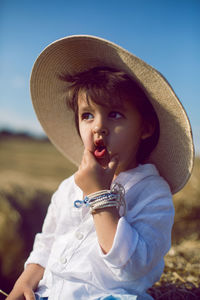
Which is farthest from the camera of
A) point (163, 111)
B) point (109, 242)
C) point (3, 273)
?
point (3, 273)

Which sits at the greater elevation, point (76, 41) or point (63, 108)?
point (76, 41)

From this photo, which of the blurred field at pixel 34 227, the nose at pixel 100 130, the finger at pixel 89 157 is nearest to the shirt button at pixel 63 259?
the finger at pixel 89 157

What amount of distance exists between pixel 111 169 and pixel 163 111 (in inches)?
14.6

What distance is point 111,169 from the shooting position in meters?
1.30

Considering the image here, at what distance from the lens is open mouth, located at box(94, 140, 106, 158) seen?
4.51ft

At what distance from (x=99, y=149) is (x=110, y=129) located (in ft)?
0.31

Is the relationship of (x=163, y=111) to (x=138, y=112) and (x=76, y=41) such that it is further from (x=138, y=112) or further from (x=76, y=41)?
(x=76, y=41)

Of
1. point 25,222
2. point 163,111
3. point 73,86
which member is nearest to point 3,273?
point 25,222

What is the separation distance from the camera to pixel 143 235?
48.1 inches

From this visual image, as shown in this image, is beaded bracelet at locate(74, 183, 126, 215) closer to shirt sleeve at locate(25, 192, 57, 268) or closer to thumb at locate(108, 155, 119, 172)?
thumb at locate(108, 155, 119, 172)

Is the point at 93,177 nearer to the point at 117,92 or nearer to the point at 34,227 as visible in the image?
the point at 117,92

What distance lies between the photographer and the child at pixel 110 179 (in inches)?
48.0

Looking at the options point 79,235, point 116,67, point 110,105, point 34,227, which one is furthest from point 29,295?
point 34,227

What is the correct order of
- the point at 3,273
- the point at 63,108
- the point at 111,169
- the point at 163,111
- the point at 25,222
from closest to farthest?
the point at 111,169 → the point at 163,111 → the point at 63,108 → the point at 3,273 → the point at 25,222
